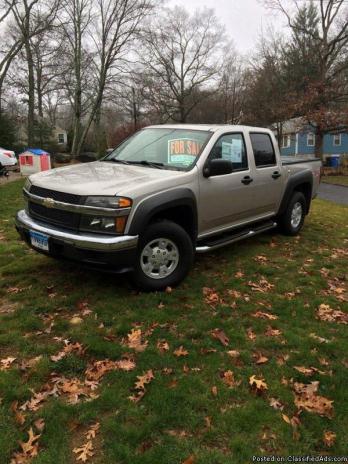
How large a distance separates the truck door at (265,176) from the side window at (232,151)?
28 cm

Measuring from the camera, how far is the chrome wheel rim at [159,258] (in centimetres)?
436

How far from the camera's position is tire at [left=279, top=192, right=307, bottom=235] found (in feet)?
23.3

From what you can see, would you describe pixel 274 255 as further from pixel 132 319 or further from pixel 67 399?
pixel 67 399

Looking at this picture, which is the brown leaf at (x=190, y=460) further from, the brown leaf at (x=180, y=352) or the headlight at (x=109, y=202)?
the headlight at (x=109, y=202)

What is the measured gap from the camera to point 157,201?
4215 millimetres

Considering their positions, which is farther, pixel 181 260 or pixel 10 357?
pixel 181 260

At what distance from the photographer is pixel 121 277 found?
489 cm

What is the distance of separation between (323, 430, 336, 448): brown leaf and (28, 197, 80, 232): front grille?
2785 millimetres

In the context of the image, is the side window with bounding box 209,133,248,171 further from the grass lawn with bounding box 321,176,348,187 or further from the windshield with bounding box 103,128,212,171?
the grass lawn with bounding box 321,176,348,187

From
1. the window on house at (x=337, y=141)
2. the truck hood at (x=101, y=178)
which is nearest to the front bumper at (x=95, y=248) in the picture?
the truck hood at (x=101, y=178)

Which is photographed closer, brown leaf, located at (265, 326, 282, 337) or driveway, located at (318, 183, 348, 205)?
brown leaf, located at (265, 326, 282, 337)

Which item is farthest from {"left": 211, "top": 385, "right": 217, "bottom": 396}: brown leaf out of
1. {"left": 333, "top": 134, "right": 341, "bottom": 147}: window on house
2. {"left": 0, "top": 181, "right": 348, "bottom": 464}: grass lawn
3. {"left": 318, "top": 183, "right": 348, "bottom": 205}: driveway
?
Answer: {"left": 333, "top": 134, "right": 341, "bottom": 147}: window on house

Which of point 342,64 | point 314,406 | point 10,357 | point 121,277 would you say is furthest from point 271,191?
→ point 342,64

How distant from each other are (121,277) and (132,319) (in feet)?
3.29
